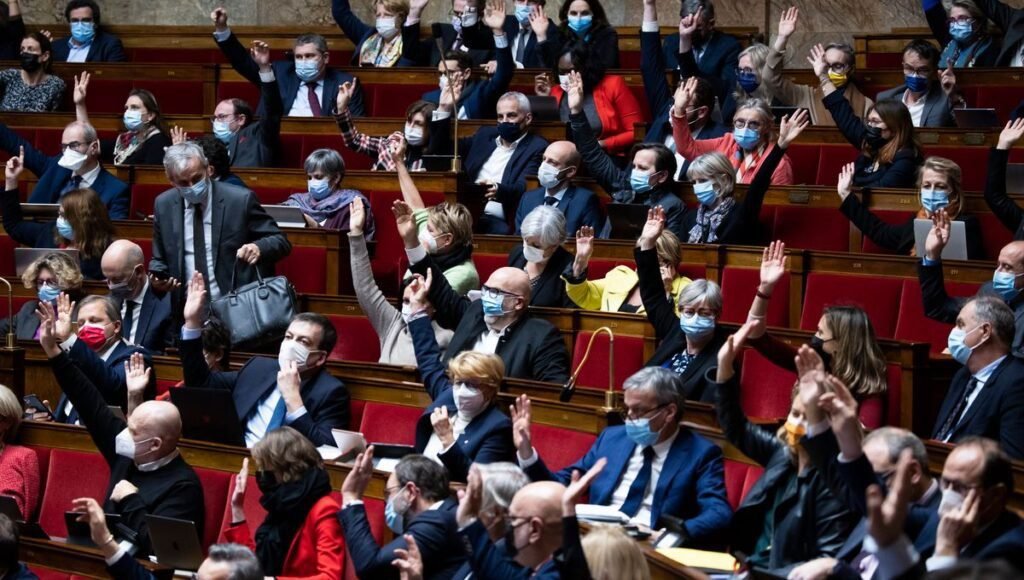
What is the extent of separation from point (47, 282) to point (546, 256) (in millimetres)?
1116

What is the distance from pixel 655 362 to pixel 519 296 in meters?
0.29

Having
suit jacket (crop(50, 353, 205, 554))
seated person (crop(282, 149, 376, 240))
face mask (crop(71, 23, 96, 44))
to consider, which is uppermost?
face mask (crop(71, 23, 96, 44))

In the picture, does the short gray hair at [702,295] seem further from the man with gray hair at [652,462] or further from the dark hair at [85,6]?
the dark hair at [85,6]

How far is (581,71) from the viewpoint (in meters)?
4.28

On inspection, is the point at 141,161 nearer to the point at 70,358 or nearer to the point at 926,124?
the point at 70,358

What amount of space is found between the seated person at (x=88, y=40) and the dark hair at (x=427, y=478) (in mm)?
3272

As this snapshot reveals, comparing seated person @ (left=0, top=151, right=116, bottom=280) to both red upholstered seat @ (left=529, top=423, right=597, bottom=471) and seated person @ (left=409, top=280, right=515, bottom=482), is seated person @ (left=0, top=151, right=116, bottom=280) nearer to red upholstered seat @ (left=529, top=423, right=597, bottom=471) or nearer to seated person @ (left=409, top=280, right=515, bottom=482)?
seated person @ (left=409, top=280, right=515, bottom=482)

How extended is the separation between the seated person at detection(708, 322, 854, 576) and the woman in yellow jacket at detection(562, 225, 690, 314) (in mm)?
691

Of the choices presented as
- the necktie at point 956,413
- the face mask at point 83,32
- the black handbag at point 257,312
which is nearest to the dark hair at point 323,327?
the black handbag at point 257,312

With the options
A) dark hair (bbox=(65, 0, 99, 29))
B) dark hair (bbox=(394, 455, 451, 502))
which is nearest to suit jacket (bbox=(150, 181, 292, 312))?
dark hair (bbox=(394, 455, 451, 502))

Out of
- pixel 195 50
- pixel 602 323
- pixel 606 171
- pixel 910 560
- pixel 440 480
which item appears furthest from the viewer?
pixel 195 50

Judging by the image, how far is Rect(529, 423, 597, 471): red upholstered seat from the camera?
2709 mm

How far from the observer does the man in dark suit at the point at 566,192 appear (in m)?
3.73

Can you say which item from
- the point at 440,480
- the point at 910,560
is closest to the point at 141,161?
the point at 440,480
